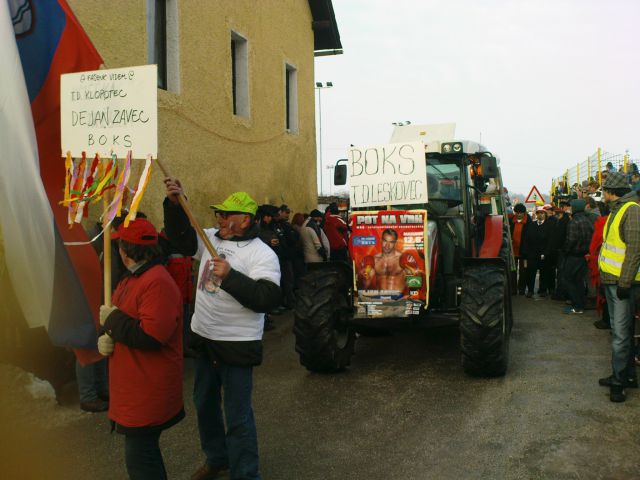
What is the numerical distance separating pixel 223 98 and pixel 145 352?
817cm

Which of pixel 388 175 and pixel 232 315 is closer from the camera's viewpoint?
pixel 232 315

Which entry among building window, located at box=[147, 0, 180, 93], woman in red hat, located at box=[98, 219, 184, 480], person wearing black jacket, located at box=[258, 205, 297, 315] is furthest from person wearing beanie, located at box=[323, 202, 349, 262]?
woman in red hat, located at box=[98, 219, 184, 480]

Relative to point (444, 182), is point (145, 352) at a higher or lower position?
lower

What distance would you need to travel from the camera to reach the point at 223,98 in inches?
433

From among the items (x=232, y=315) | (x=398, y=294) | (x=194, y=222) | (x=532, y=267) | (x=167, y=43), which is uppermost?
(x=167, y=43)

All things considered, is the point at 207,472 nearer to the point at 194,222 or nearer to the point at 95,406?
the point at 194,222

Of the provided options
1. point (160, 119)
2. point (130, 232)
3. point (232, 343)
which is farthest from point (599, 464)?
point (160, 119)

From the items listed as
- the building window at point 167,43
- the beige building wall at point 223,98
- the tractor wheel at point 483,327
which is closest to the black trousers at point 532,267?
the beige building wall at point 223,98

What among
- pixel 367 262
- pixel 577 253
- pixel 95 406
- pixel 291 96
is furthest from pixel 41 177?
pixel 291 96

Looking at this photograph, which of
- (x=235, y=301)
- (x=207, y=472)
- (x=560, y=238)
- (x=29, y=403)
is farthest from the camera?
(x=560, y=238)

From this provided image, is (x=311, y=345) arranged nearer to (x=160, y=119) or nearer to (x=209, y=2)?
(x=160, y=119)

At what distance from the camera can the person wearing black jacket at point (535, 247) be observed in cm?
1222

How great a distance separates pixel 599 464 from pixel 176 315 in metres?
2.93

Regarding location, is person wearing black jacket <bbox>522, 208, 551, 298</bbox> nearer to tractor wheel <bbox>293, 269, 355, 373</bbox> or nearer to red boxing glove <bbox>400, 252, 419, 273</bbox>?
red boxing glove <bbox>400, 252, 419, 273</bbox>
